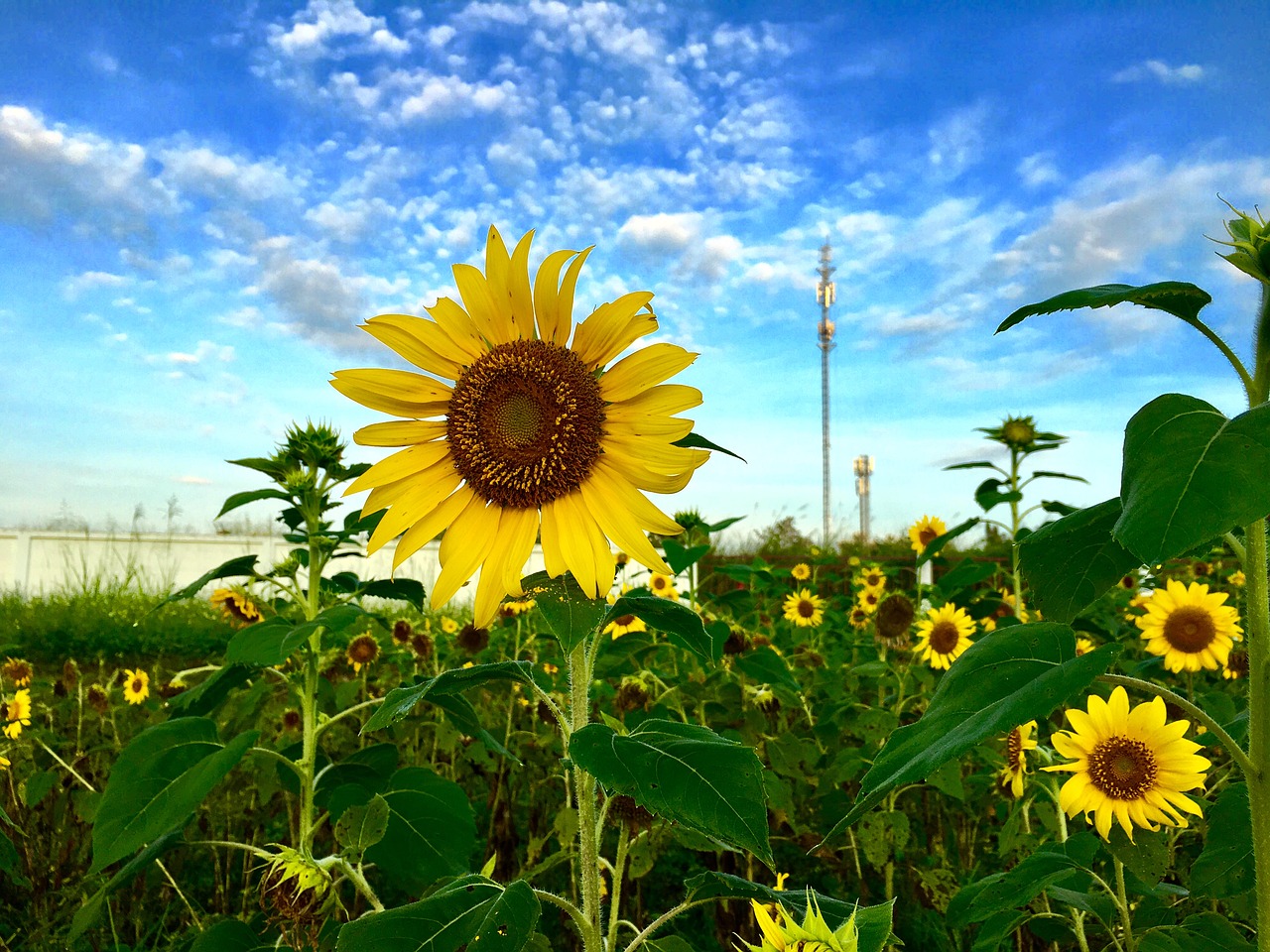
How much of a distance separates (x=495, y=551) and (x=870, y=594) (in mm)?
3831

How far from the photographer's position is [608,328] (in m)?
1.44

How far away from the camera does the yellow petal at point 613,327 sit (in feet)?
4.63

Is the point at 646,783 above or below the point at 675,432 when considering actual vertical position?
below

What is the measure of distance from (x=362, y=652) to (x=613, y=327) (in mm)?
3026

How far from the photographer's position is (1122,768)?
189cm

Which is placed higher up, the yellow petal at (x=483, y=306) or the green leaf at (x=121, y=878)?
the yellow petal at (x=483, y=306)

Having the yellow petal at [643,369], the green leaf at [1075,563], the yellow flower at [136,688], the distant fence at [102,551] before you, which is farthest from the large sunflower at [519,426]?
the distant fence at [102,551]

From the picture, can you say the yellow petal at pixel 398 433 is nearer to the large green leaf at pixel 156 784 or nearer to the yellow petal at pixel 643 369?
the yellow petal at pixel 643 369

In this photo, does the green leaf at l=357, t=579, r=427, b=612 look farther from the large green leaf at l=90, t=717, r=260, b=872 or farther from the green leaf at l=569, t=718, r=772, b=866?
the green leaf at l=569, t=718, r=772, b=866

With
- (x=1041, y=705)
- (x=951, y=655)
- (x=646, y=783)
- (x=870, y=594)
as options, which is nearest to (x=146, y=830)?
(x=646, y=783)

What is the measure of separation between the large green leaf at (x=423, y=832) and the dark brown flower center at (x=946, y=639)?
2.16 meters

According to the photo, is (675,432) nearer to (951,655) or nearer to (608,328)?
(608,328)

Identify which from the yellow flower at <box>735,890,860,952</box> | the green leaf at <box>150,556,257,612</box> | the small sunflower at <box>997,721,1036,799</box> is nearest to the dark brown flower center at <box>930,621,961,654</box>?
the small sunflower at <box>997,721,1036,799</box>

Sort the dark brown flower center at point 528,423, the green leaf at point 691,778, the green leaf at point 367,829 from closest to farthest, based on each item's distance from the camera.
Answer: the green leaf at point 691,778 → the dark brown flower center at point 528,423 → the green leaf at point 367,829
